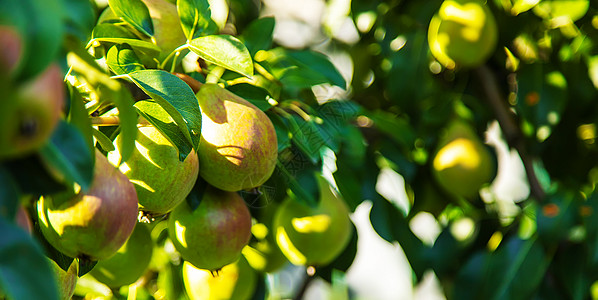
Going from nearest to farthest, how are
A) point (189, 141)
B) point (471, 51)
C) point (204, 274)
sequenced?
point (189, 141), point (204, 274), point (471, 51)

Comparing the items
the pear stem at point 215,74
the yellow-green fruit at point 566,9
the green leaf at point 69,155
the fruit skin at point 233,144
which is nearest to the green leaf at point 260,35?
the pear stem at point 215,74

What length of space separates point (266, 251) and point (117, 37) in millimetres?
353

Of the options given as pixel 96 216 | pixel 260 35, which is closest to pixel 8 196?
pixel 96 216

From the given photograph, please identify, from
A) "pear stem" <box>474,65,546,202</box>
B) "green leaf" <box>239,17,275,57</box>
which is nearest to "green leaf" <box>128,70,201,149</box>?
"green leaf" <box>239,17,275,57</box>

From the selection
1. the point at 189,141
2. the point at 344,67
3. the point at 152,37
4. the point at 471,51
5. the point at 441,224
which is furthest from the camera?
the point at 344,67

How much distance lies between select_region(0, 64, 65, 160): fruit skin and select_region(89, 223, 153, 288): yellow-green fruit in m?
0.32

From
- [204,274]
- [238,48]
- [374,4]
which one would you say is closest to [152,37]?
[238,48]

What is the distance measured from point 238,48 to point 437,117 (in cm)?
63

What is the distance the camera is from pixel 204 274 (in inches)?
27.4

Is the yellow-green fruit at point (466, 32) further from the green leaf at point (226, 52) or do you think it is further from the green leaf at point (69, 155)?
the green leaf at point (69, 155)

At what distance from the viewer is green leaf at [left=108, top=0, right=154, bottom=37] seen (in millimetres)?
524

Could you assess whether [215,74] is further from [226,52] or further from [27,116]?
[27,116]

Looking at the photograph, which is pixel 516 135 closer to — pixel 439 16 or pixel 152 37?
pixel 439 16

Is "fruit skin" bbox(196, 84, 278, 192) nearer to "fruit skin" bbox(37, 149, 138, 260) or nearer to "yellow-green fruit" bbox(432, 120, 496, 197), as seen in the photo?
"fruit skin" bbox(37, 149, 138, 260)
